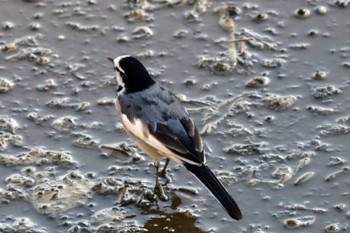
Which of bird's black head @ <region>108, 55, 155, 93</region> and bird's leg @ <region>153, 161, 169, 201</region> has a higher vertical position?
bird's black head @ <region>108, 55, 155, 93</region>

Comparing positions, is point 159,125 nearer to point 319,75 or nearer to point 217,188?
point 217,188

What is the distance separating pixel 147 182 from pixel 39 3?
2359 millimetres

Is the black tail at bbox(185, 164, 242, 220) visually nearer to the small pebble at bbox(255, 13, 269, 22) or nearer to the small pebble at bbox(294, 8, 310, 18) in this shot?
the small pebble at bbox(255, 13, 269, 22)

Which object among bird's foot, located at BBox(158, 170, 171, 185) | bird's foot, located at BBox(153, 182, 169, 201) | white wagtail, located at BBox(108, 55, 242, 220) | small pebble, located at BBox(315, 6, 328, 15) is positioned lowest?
bird's foot, located at BBox(153, 182, 169, 201)

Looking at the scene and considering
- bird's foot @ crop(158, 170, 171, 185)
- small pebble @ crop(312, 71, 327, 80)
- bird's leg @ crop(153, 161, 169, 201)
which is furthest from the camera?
small pebble @ crop(312, 71, 327, 80)

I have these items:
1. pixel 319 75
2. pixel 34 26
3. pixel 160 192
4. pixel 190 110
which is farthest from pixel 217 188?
pixel 34 26

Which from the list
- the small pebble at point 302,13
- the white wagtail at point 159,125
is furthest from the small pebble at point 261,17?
the white wagtail at point 159,125

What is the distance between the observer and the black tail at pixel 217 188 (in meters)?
6.02

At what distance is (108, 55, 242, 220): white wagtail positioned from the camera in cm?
608

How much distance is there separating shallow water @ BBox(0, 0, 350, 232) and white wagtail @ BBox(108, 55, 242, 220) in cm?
32

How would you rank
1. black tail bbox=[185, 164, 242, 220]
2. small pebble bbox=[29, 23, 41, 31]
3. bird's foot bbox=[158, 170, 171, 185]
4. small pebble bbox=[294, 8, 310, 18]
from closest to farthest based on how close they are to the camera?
black tail bbox=[185, 164, 242, 220] < bird's foot bbox=[158, 170, 171, 185] < small pebble bbox=[29, 23, 41, 31] < small pebble bbox=[294, 8, 310, 18]

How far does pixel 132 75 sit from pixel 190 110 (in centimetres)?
73

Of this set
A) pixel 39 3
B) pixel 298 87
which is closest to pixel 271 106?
pixel 298 87

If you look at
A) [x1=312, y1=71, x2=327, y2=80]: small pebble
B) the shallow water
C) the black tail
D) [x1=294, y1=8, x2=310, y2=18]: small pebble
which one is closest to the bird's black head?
the shallow water
